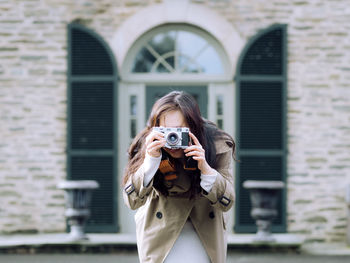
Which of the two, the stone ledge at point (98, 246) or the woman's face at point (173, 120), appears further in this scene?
the stone ledge at point (98, 246)

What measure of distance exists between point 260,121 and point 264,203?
1.24 metres

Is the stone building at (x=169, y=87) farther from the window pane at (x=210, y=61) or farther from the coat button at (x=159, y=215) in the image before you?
the coat button at (x=159, y=215)

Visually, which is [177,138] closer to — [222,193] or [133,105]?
[222,193]

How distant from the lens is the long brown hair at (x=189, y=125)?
2.25m

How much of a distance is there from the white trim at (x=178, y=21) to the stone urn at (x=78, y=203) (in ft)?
6.02

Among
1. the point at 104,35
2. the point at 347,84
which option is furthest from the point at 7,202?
the point at 347,84

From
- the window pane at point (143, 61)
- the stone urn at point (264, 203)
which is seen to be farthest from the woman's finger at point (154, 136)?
the window pane at point (143, 61)

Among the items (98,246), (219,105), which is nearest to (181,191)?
(98,246)

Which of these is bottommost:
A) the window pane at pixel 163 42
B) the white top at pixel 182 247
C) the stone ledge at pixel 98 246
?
the stone ledge at pixel 98 246

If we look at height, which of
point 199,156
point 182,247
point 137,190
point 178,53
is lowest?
point 182,247

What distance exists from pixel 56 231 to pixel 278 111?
3.50m

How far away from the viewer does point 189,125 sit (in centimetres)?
227

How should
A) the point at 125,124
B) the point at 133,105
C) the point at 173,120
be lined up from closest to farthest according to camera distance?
the point at 173,120, the point at 125,124, the point at 133,105

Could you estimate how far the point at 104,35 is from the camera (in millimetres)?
8008
